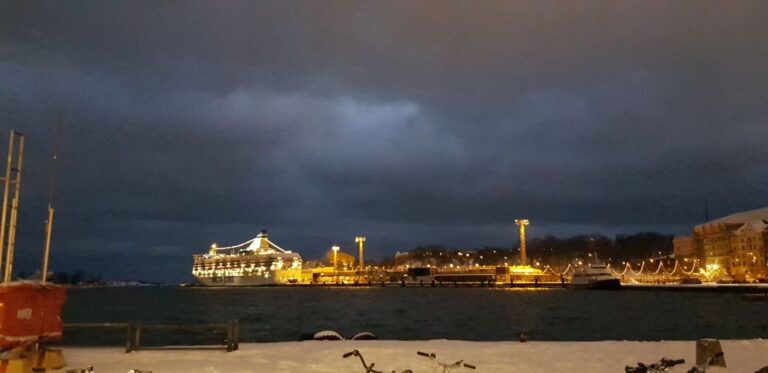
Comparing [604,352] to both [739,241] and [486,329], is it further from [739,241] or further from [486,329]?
[739,241]

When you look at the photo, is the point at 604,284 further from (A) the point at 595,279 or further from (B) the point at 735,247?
(B) the point at 735,247

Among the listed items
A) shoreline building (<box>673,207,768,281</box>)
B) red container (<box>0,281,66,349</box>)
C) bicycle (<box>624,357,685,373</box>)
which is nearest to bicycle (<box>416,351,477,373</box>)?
bicycle (<box>624,357,685,373</box>)

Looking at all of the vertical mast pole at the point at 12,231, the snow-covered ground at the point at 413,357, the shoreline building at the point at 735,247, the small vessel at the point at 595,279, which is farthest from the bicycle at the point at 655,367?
the shoreline building at the point at 735,247

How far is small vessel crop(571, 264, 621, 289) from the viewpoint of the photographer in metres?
151

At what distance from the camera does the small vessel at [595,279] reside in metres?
151

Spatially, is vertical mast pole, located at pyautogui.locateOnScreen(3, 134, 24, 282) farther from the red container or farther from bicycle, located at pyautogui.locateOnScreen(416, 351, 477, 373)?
bicycle, located at pyautogui.locateOnScreen(416, 351, 477, 373)

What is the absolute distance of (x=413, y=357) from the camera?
15.7 m

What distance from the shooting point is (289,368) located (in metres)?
14.8

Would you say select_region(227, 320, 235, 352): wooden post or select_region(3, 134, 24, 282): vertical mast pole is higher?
select_region(3, 134, 24, 282): vertical mast pole

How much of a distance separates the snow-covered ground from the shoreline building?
16461cm

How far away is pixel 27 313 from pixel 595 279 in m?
157

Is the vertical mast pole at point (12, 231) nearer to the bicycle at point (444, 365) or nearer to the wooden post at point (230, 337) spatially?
the wooden post at point (230, 337)

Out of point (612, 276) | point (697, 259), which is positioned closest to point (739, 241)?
point (697, 259)

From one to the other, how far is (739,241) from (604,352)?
178881 mm
